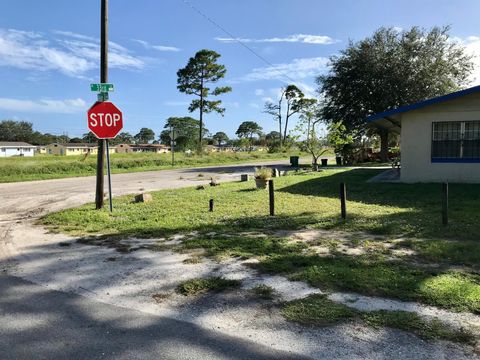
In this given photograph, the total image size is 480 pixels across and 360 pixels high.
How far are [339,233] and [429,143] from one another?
9.86 m

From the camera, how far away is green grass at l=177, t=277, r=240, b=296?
4.79 metres

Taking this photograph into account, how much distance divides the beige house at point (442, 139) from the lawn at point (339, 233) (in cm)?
223

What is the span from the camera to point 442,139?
51.1 ft

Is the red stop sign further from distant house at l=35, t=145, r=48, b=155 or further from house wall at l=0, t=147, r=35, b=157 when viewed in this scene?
distant house at l=35, t=145, r=48, b=155

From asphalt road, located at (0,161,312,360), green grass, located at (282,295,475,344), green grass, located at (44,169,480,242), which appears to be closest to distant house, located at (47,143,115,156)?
green grass, located at (44,169,480,242)

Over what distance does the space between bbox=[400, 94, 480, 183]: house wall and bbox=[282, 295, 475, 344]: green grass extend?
1303 cm

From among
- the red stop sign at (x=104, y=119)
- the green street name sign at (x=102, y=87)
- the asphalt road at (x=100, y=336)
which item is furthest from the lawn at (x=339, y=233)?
the green street name sign at (x=102, y=87)

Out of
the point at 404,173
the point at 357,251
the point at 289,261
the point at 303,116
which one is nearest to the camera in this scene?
the point at 289,261

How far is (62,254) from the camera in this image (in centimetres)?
661

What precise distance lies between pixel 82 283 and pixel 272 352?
277 cm

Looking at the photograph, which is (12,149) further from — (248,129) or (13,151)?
(248,129)

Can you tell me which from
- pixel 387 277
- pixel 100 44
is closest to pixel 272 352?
pixel 387 277

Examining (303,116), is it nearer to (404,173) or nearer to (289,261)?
(404,173)

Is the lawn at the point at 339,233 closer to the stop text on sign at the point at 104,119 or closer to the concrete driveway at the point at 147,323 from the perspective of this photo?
the concrete driveway at the point at 147,323
